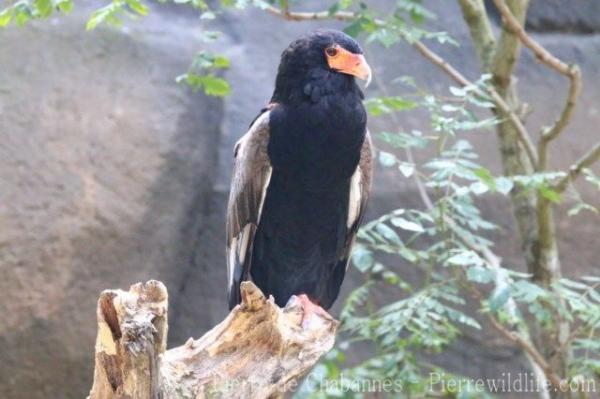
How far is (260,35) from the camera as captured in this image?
5.14m

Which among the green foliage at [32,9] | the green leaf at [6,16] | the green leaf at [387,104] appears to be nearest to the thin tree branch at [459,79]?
the green leaf at [387,104]

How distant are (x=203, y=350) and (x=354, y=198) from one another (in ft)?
4.14

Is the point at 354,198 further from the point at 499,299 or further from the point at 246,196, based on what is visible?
the point at 499,299

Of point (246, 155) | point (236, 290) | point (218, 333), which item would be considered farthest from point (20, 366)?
point (218, 333)

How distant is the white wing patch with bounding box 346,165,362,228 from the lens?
3305mm

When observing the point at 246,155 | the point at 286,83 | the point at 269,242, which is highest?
the point at 286,83

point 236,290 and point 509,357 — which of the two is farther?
point 509,357

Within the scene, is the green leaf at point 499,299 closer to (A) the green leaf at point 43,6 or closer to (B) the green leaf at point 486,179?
(B) the green leaf at point 486,179

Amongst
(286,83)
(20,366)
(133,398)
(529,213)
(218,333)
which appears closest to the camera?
(133,398)

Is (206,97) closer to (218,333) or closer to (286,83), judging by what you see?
(286,83)

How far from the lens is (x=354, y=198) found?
334cm

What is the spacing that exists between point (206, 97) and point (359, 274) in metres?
1.19

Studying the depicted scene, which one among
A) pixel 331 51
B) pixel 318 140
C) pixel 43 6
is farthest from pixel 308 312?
pixel 43 6

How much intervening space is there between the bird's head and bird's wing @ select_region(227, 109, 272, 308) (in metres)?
0.20
